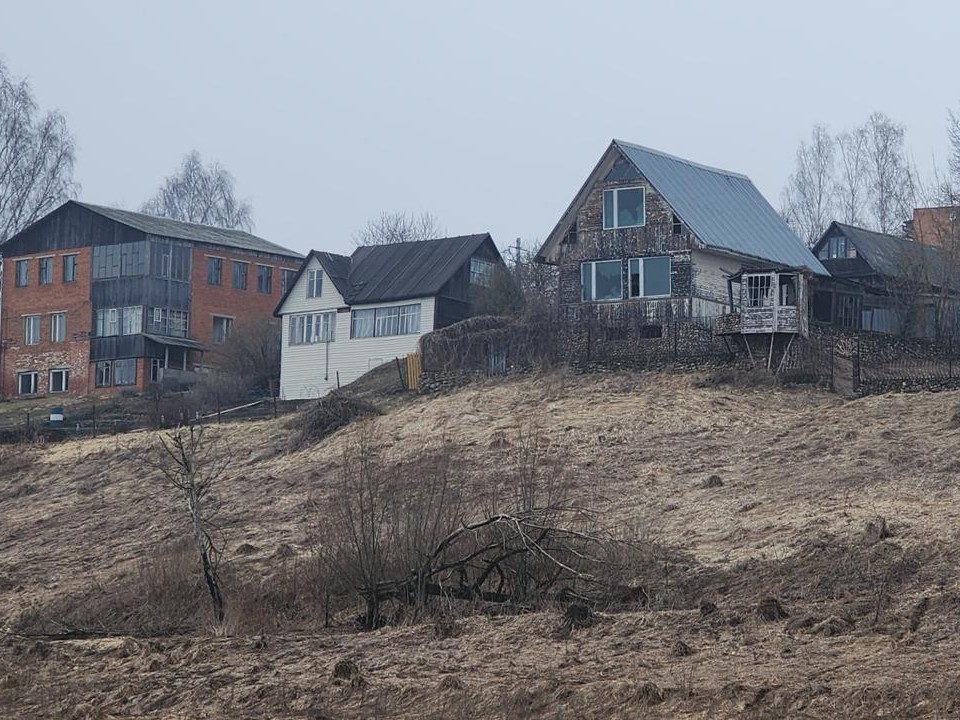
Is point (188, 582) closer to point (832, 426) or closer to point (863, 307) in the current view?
point (832, 426)

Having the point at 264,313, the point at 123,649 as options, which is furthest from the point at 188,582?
the point at 264,313

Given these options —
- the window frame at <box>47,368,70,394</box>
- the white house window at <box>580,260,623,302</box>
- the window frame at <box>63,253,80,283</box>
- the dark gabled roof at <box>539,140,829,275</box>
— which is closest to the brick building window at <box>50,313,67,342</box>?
the window frame at <box>47,368,70,394</box>

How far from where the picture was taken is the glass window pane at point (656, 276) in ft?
178

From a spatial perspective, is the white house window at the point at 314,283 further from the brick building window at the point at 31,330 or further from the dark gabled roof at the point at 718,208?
the brick building window at the point at 31,330

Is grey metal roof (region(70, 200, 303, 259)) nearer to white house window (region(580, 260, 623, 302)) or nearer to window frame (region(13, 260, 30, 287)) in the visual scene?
window frame (region(13, 260, 30, 287))

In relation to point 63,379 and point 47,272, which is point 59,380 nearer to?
point 63,379

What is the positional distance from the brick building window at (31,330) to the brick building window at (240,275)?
8255 mm

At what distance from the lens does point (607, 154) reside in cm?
5566

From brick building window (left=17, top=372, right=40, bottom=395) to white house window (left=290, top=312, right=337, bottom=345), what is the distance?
1430 cm

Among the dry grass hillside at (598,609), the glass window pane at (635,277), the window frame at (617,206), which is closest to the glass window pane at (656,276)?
the glass window pane at (635,277)

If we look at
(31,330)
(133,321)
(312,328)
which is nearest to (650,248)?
(312,328)

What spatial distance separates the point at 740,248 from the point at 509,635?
1354 inches

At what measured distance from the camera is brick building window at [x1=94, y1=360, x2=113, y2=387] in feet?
232

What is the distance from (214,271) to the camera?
74750mm
